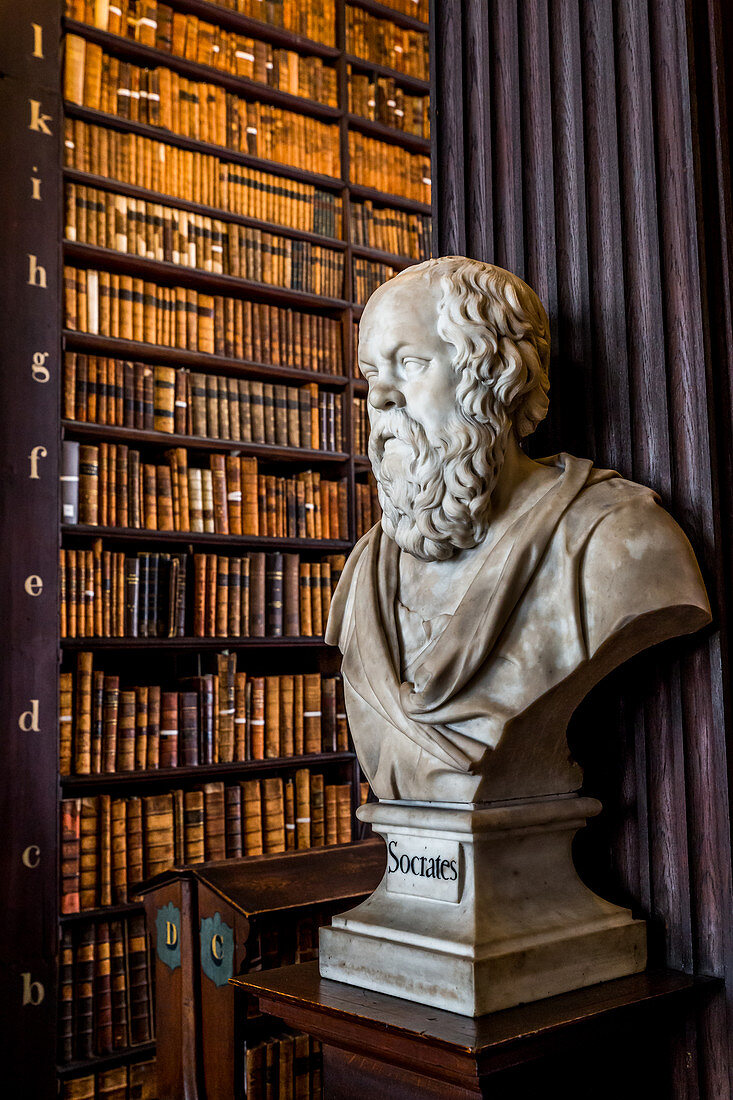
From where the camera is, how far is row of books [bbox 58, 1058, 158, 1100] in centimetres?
289

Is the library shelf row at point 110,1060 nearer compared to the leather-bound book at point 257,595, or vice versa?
the library shelf row at point 110,1060

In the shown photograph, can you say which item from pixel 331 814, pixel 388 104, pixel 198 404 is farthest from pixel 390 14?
pixel 331 814

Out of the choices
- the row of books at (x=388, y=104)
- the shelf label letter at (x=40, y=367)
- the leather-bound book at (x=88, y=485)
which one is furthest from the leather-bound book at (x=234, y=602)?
the row of books at (x=388, y=104)

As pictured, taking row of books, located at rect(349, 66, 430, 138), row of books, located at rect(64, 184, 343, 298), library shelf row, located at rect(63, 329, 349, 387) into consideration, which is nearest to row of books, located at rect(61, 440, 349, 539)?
library shelf row, located at rect(63, 329, 349, 387)

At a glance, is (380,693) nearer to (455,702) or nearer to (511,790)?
(455,702)

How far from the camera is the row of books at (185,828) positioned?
301 centimetres

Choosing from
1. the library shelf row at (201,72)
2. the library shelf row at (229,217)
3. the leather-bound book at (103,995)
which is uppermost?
the library shelf row at (201,72)

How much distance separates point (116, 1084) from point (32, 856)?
27.9 inches

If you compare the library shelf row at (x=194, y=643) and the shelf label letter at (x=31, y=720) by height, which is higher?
the library shelf row at (x=194, y=643)

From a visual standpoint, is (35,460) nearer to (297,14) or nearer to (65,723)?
(65,723)

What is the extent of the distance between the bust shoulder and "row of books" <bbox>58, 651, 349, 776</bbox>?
6.62 feet

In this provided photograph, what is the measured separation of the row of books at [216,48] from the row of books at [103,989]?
2.77 m

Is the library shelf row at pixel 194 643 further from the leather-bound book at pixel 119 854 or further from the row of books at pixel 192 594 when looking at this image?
the leather-bound book at pixel 119 854

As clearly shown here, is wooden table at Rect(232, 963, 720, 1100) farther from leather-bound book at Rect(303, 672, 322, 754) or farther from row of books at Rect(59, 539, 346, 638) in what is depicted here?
leather-bound book at Rect(303, 672, 322, 754)
